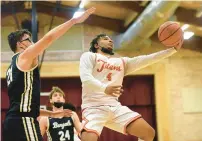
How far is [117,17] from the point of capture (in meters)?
9.02

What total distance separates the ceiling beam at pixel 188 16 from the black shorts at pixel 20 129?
529 centimetres

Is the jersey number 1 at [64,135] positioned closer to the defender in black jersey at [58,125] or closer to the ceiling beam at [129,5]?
the defender in black jersey at [58,125]

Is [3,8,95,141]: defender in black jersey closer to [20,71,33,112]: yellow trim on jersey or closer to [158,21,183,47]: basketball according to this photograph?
[20,71,33,112]: yellow trim on jersey

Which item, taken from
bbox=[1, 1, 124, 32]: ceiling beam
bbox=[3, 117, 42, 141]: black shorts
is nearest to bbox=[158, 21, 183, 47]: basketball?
bbox=[3, 117, 42, 141]: black shorts

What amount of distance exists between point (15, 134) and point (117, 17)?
6.40 m

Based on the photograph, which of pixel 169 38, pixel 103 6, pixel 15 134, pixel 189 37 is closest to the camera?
pixel 15 134

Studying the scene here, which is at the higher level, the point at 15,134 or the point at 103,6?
the point at 103,6

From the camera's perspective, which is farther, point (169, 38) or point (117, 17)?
point (117, 17)

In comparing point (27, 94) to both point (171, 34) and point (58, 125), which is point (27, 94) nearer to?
point (171, 34)

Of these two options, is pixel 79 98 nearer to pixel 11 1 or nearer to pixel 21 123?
pixel 11 1

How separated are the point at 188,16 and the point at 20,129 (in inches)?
216

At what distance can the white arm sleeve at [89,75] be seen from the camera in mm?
→ 3626

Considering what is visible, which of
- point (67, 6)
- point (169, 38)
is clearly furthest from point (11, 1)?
point (169, 38)

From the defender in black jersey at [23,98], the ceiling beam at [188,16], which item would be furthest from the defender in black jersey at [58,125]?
the ceiling beam at [188,16]
